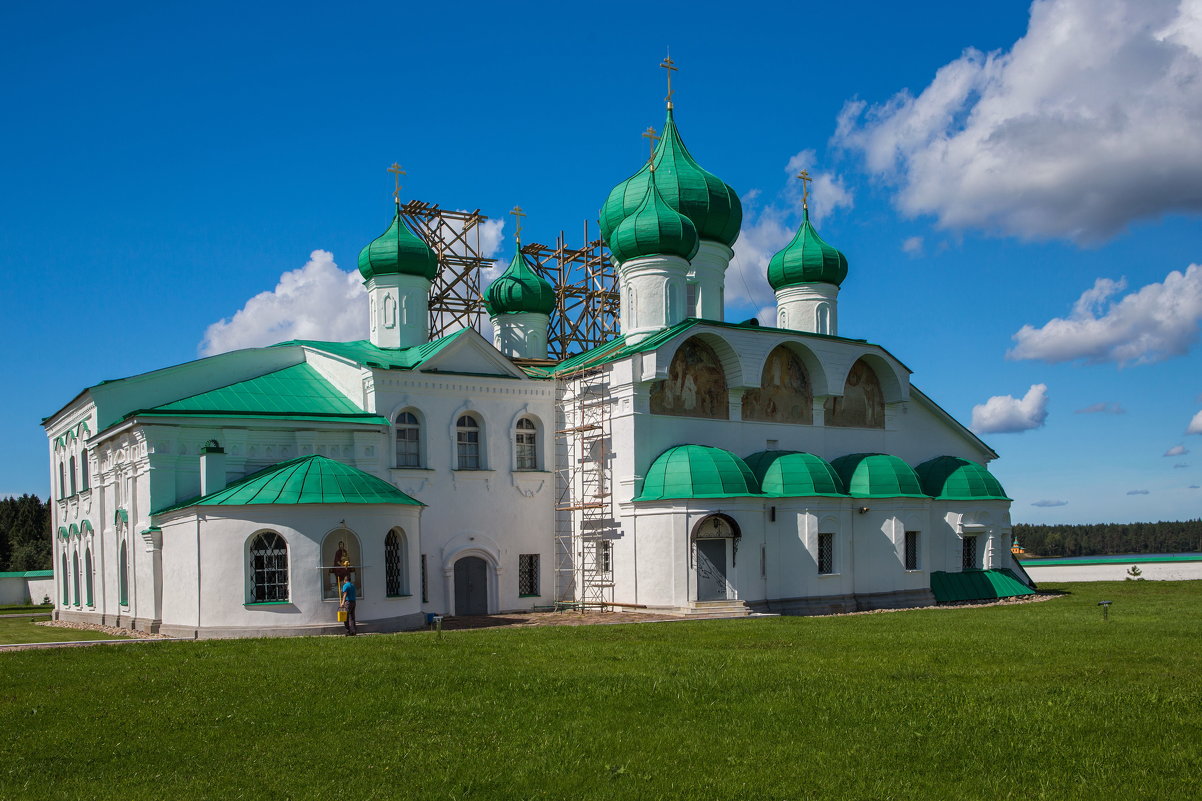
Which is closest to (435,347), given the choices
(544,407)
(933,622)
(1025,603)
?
(544,407)

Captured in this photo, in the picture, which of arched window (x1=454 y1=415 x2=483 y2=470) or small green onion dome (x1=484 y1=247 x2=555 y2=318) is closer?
arched window (x1=454 y1=415 x2=483 y2=470)

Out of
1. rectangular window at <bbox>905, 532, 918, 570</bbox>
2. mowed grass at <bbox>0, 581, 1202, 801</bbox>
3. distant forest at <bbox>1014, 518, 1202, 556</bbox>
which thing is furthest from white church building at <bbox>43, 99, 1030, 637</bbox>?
distant forest at <bbox>1014, 518, 1202, 556</bbox>

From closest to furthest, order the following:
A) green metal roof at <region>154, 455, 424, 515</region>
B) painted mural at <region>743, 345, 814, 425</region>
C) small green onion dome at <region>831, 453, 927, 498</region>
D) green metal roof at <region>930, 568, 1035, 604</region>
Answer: green metal roof at <region>154, 455, 424, 515</region>
small green onion dome at <region>831, 453, 927, 498</region>
painted mural at <region>743, 345, 814, 425</region>
green metal roof at <region>930, 568, 1035, 604</region>

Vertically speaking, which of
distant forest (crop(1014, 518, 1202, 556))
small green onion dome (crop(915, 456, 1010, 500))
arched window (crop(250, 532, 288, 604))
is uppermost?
small green onion dome (crop(915, 456, 1010, 500))

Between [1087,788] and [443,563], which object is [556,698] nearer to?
[1087,788]

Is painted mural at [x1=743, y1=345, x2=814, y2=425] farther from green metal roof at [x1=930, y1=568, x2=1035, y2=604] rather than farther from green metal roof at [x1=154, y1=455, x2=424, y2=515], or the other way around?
green metal roof at [x1=154, y1=455, x2=424, y2=515]

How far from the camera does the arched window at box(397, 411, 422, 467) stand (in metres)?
22.5

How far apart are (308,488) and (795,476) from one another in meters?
10.2

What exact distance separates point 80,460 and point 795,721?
2159 centimetres

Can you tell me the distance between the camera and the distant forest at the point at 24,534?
137ft

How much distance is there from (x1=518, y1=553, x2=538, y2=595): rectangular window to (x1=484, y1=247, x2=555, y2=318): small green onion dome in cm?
697

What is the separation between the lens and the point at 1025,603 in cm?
2370

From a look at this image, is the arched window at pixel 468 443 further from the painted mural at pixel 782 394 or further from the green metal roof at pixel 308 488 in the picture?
the painted mural at pixel 782 394

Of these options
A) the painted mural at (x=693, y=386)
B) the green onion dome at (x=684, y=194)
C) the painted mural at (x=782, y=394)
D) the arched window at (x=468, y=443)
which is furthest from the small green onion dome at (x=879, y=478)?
the arched window at (x=468, y=443)
